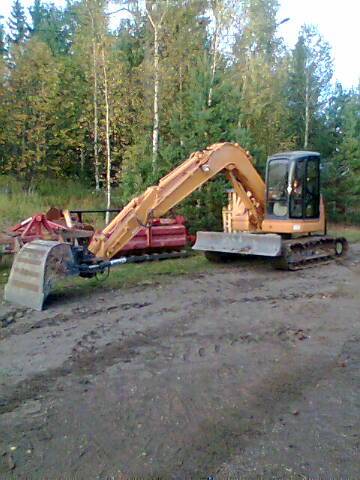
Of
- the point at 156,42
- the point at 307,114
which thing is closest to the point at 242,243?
the point at 156,42

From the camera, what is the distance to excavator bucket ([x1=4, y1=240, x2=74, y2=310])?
6.83m

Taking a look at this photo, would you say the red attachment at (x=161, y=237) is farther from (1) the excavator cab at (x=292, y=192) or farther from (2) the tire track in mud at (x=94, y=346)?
(2) the tire track in mud at (x=94, y=346)

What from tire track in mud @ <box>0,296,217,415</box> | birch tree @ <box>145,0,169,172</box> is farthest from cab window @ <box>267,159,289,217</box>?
tire track in mud @ <box>0,296,217,415</box>

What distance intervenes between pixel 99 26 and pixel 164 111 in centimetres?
355

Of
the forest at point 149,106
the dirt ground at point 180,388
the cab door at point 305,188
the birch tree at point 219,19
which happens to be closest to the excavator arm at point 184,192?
the cab door at point 305,188

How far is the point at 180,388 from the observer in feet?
13.9

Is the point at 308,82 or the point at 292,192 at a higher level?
the point at 308,82

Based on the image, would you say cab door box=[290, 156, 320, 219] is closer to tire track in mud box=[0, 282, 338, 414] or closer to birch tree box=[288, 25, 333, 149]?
tire track in mud box=[0, 282, 338, 414]

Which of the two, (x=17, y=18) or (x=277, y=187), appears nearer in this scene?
(x=277, y=187)

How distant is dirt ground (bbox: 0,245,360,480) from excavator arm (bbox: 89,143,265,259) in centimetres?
128

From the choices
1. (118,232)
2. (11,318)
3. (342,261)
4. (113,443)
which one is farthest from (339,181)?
(113,443)

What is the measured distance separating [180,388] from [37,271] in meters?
3.45

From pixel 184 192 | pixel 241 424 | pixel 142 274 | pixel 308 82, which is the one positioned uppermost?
pixel 308 82

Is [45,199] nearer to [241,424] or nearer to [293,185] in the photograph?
[293,185]
